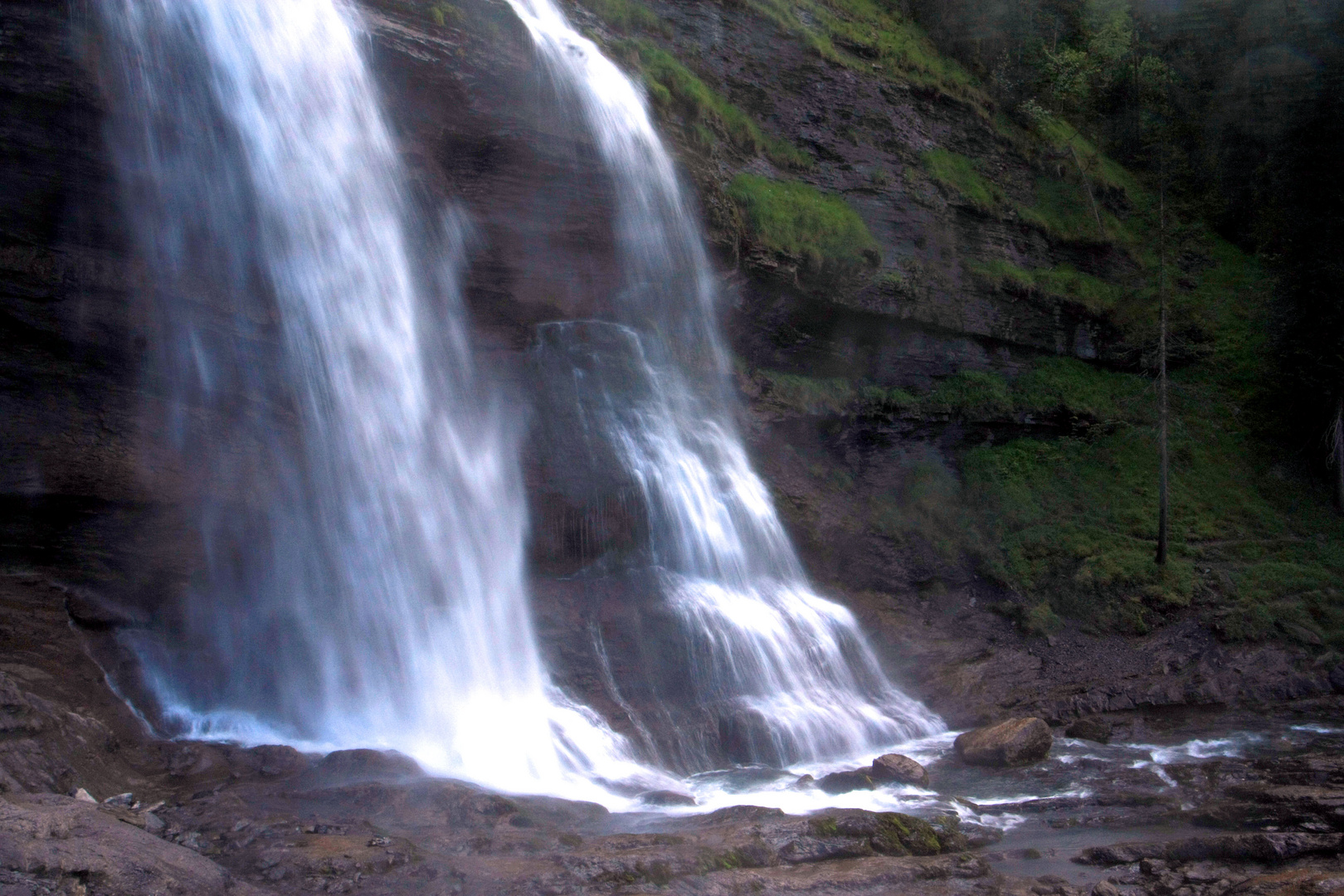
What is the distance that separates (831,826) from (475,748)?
4996 mm

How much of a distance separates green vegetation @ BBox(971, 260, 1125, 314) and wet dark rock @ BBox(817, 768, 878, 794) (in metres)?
16.3

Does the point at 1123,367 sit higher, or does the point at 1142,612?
the point at 1123,367

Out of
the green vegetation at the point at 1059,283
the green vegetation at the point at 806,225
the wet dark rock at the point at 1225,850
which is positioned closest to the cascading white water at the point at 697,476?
the green vegetation at the point at 806,225

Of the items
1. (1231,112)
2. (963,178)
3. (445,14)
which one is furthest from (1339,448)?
(445,14)

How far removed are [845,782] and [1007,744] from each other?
2.83 metres

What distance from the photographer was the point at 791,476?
20.7m

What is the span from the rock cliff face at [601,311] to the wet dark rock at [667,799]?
102 inches

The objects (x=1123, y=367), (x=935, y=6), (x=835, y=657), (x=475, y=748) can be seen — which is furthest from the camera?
(x=935, y=6)

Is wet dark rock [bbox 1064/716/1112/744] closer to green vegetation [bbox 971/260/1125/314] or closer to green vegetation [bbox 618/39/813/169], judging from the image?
green vegetation [bbox 971/260/1125/314]

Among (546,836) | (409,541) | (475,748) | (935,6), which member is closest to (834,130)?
(935,6)

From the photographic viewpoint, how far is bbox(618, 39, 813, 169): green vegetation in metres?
21.6

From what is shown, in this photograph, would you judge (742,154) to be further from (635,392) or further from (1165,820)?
(1165,820)

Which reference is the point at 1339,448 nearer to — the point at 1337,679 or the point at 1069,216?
the point at 1337,679

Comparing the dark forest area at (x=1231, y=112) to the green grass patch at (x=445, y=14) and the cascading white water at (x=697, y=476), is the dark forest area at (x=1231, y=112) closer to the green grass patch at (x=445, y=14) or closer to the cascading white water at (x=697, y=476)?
the cascading white water at (x=697, y=476)
